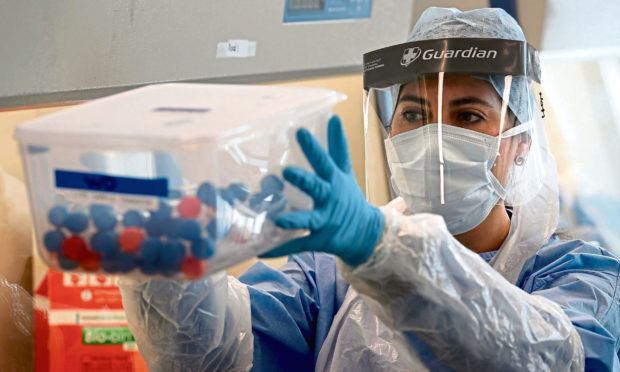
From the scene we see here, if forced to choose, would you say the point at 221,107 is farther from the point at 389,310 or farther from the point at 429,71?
the point at 429,71

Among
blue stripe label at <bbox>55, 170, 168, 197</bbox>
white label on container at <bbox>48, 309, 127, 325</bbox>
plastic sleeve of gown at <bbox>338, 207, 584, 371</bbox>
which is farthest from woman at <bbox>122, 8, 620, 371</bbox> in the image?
white label on container at <bbox>48, 309, 127, 325</bbox>

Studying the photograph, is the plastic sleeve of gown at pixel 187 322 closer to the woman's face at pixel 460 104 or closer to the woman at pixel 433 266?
the woman at pixel 433 266

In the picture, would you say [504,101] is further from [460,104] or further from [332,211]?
[332,211]

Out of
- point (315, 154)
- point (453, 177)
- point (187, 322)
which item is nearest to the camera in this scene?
point (315, 154)

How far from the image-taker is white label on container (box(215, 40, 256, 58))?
1688 mm

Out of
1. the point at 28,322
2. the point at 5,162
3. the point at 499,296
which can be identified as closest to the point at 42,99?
the point at 5,162

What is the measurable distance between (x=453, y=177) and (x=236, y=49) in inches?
25.1

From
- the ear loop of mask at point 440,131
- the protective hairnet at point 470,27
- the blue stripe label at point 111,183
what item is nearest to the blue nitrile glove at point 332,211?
the blue stripe label at point 111,183

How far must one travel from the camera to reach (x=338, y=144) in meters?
0.96

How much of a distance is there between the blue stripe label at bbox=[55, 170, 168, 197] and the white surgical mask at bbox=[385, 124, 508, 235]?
81cm

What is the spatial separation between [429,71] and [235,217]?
2.73 feet

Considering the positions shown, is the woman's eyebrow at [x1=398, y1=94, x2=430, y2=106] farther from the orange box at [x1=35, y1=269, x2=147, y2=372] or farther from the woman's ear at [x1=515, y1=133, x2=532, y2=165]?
the orange box at [x1=35, y1=269, x2=147, y2=372]

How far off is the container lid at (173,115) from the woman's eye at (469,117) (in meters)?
0.56

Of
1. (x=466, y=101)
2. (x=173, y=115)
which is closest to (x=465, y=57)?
(x=466, y=101)
